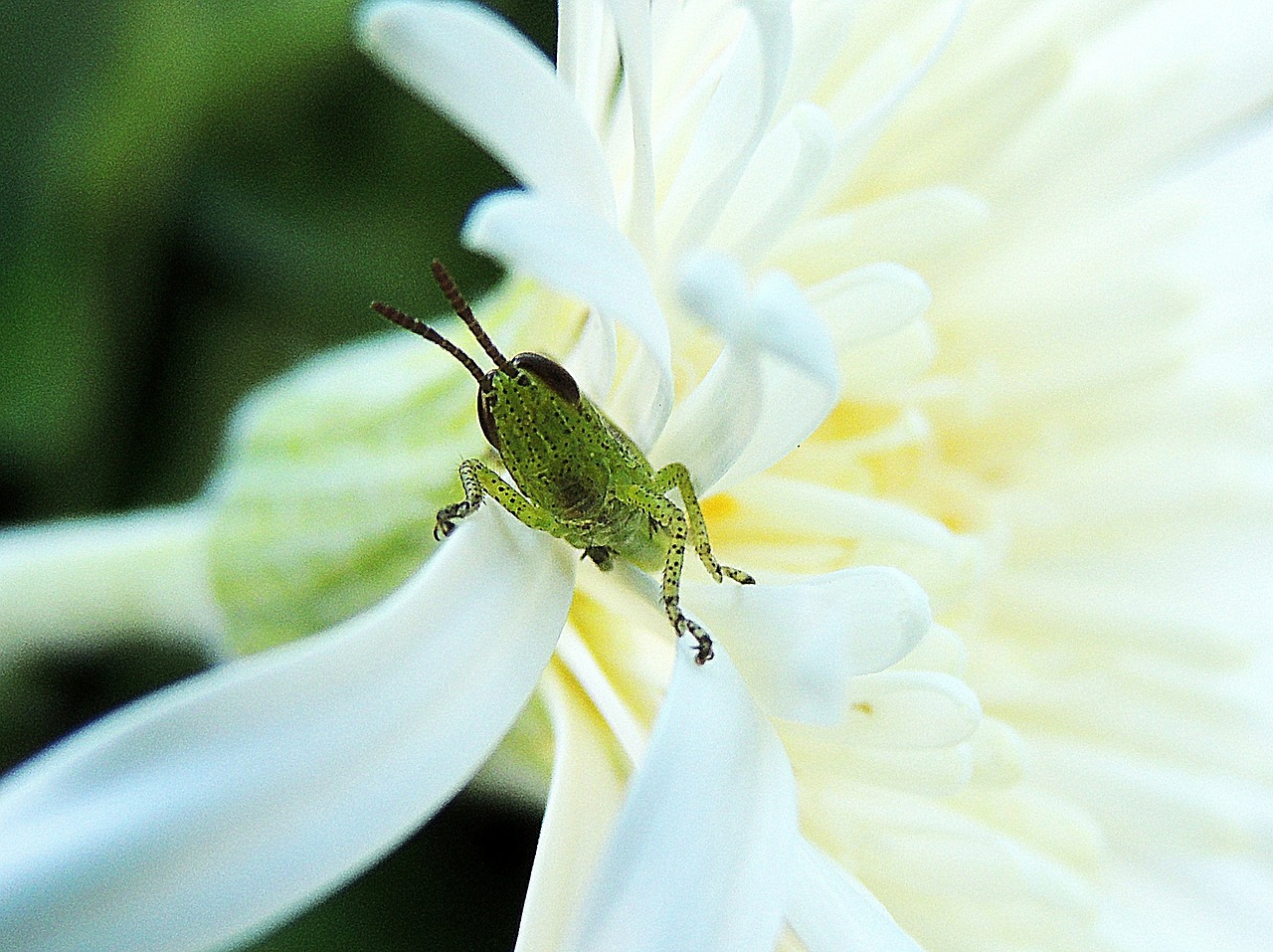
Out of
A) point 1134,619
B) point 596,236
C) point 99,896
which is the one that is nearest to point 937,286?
point 1134,619

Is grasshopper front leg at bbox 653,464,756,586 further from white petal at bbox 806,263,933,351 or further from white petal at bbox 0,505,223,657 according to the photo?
white petal at bbox 0,505,223,657

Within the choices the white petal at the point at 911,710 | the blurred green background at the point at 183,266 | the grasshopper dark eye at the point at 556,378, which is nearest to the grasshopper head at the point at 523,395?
the grasshopper dark eye at the point at 556,378

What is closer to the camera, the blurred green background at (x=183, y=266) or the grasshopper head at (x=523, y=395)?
the grasshopper head at (x=523, y=395)

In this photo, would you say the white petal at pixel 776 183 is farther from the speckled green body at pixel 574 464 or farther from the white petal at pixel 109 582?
the white petal at pixel 109 582

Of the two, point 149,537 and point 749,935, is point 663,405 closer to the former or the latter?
point 749,935

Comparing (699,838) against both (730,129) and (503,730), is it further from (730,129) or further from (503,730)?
(730,129)

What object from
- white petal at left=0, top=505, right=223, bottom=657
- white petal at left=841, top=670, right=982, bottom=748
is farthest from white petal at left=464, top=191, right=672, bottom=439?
white petal at left=0, top=505, right=223, bottom=657

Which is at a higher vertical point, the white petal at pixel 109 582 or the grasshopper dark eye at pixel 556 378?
the grasshopper dark eye at pixel 556 378
